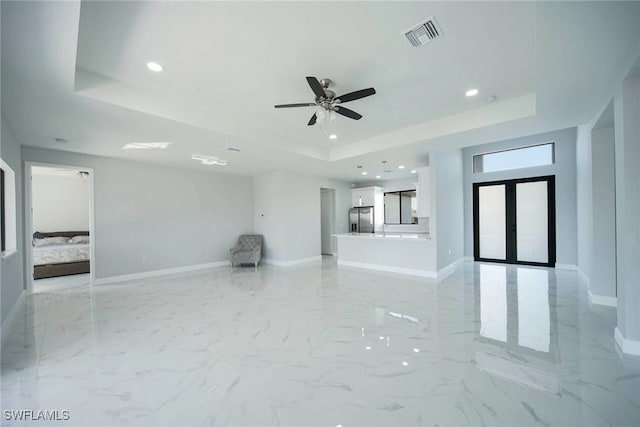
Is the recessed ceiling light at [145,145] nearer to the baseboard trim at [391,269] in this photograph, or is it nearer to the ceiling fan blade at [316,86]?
the ceiling fan blade at [316,86]

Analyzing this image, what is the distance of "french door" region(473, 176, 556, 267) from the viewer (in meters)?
6.37

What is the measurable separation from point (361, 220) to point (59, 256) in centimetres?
818

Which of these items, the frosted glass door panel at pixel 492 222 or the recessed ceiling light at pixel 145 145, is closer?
the recessed ceiling light at pixel 145 145

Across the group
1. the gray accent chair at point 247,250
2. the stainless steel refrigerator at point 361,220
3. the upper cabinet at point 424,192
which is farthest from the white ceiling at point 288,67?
the stainless steel refrigerator at point 361,220

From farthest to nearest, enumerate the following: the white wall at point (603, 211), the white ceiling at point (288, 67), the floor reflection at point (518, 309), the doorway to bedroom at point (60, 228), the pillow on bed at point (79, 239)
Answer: the pillow on bed at point (79, 239)
the doorway to bedroom at point (60, 228)
the white wall at point (603, 211)
the floor reflection at point (518, 309)
the white ceiling at point (288, 67)

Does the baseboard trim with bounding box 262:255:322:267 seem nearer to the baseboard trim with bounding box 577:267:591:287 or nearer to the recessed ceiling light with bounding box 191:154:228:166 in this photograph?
the recessed ceiling light with bounding box 191:154:228:166

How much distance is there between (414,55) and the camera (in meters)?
2.54

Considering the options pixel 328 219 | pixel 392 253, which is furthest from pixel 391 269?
pixel 328 219

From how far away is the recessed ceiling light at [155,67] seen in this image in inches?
103

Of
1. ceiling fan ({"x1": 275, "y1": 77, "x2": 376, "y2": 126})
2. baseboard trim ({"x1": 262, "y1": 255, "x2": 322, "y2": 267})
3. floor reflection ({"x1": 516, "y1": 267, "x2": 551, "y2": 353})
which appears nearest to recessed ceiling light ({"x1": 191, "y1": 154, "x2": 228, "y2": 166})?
baseboard trim ({"x1": 262, "y1": 255, "x2": 322, "y2": 267})

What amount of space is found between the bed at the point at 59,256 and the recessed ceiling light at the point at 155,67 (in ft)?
17.3

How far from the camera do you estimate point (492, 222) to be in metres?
7.12

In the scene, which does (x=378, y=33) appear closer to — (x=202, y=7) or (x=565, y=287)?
(x=202, y=7)

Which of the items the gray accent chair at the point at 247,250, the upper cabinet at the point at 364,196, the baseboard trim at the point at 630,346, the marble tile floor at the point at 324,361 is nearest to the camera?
the marble tile floor at the point at 324,361
